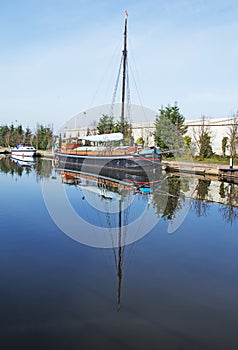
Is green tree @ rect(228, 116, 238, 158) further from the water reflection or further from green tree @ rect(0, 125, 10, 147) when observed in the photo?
green tree @ rect(0, 125, 10, 147)

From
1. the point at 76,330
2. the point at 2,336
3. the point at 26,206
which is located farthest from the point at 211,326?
the point at 26,206

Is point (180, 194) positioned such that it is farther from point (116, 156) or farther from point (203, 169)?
point (116, 156)

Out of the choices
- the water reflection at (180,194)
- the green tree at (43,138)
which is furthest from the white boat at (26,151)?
the water reflection at (180,194)

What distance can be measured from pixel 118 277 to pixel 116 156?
16374 mm

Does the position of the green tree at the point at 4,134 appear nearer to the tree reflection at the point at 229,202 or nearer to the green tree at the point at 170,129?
the green tree at the point at 170,129

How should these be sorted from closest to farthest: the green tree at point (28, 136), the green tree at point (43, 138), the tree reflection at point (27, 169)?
the tree reflection at point (27, 169) < the green tree at point (43, 138) < the green tree at point (28, 136)

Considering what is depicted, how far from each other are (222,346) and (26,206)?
7.46 meters

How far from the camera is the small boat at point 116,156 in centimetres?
1959

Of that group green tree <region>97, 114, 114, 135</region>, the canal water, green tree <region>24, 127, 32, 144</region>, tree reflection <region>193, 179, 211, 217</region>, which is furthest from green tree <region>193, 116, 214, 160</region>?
green tree <region>24, 127, 32, 144</region>

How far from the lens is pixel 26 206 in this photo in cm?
965

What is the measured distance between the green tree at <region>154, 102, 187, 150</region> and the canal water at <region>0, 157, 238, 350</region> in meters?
16.3

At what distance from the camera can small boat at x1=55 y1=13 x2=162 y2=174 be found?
1959 cm

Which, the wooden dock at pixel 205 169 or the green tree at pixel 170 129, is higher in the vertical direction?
the green tree at pixel 170 129

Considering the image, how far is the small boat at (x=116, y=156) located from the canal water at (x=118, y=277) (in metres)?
10.0
